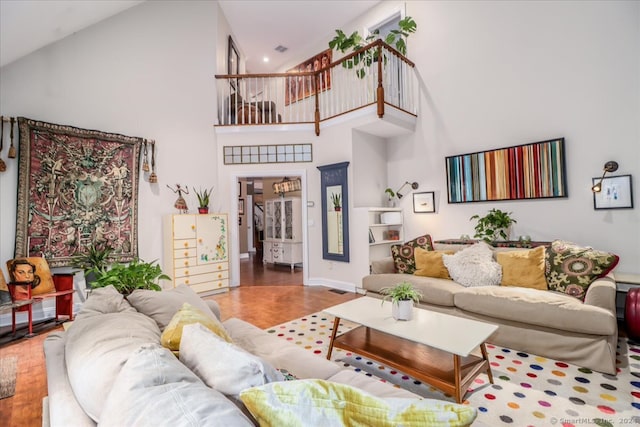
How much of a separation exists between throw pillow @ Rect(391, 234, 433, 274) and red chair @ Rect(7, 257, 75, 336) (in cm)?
409

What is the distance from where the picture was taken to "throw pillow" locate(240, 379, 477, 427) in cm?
70

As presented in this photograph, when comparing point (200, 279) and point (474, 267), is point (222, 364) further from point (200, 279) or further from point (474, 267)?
point (200, 279)

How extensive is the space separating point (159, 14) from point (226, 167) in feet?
8.61

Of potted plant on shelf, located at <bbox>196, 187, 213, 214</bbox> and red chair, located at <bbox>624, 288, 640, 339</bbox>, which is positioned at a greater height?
potted plant on shelf, located at <bbox>196, 187, 213, 214</bbox>

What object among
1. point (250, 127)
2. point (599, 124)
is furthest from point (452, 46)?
point (250, 127)

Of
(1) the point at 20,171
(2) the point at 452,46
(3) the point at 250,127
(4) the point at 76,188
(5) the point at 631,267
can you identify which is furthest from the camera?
(3) the point at 250,127

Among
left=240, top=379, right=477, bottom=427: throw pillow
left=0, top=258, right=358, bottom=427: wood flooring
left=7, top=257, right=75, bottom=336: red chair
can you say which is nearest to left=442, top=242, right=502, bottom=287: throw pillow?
left=0, top=258, right=358, bottom=427: wood flooring

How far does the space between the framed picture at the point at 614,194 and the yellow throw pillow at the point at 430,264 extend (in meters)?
1.71

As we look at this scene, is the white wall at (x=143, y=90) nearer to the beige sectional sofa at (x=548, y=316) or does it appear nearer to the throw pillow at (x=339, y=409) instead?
the beige sectional sofa at (x=548, y=316)

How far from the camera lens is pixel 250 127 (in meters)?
5.27

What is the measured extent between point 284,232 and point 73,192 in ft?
13.5

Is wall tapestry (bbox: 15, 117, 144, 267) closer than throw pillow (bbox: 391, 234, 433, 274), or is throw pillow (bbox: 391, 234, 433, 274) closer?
wall tapestry (bbox: 15, 117, 144, 267)

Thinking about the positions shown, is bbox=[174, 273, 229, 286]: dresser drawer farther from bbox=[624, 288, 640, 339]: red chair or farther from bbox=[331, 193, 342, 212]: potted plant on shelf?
bbox=[624, 288, 640, 339]: red chair

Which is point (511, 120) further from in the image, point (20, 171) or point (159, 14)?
point (20, 171)
